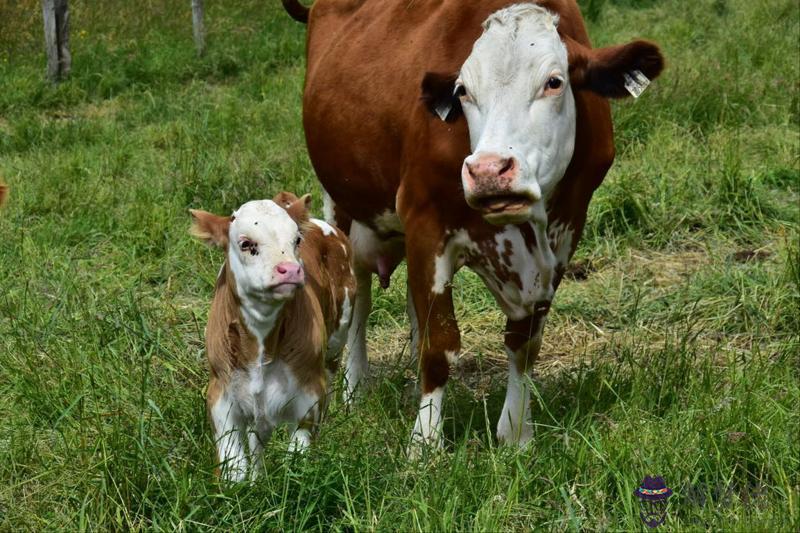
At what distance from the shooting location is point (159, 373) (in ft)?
16.0

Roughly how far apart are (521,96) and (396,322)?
2.36m

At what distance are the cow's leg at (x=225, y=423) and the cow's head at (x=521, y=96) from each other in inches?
43.2

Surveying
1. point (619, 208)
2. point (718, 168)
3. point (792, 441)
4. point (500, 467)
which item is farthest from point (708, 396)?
point (718, 168)

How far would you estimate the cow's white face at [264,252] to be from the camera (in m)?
3.80

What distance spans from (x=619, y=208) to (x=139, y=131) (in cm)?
427

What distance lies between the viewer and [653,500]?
3.03 m

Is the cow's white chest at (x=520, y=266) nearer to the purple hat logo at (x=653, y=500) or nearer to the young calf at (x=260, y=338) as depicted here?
the young calf at (x=260, y=338)

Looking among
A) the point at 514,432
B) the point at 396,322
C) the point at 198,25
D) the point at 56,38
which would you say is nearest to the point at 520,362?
the point at 514,432

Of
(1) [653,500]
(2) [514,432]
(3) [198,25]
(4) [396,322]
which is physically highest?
(1) [653,500]

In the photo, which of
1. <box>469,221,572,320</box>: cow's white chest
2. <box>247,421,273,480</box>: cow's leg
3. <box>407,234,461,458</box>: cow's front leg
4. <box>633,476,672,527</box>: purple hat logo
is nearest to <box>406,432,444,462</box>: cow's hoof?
<box>407,234,461,458</box>: cow's front leg

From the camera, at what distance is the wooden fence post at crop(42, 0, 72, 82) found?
10.8 metres

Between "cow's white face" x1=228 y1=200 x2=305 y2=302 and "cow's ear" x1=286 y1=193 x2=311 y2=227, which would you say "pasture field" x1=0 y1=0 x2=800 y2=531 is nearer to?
"cow's white face" x1=228 y1=200 x2=305 y2=302

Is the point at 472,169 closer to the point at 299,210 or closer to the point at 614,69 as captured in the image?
the point at 614,69

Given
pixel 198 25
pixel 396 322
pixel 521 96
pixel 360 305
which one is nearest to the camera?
pixel 521 96
